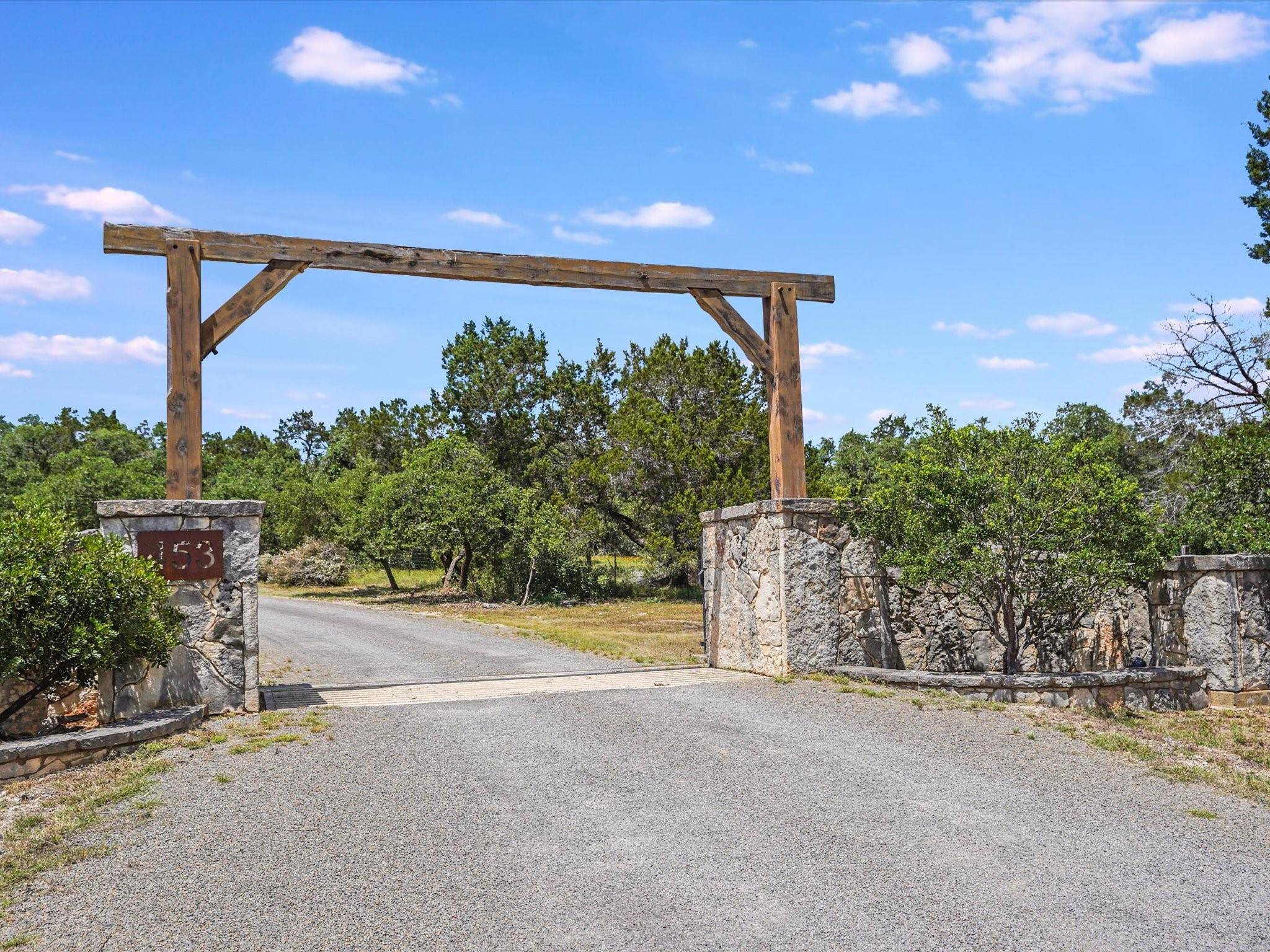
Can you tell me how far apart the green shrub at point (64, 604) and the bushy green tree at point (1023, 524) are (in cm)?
654

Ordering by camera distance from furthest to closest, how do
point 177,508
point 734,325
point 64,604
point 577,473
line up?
point 577,473 < point 734,325 < point 177,508 < point 64,604

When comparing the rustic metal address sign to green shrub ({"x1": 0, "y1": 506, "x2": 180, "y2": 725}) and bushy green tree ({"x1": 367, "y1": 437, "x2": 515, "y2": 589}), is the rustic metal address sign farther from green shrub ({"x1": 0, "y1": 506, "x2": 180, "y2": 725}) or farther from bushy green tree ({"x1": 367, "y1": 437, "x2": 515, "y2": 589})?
bushy green tree ({"x1": 367, "y1": 437, "x2": 515, "y2": 589})

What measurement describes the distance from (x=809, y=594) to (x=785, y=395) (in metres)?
2.12

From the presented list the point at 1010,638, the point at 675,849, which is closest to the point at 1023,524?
the point at 1010,638

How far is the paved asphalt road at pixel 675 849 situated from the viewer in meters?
3.79

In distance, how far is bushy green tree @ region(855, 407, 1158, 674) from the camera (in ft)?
29.4

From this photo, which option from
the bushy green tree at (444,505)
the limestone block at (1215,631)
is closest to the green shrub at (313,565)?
the bushy green tree at (444,505)

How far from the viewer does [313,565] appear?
35.3 m

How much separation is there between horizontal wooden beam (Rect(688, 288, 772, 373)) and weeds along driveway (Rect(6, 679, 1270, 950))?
A: 4569 mm

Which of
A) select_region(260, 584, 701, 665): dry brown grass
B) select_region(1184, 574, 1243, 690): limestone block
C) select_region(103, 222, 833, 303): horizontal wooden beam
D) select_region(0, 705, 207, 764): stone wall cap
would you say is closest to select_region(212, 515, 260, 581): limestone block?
select_region(0, 705, 207, 764): stone wall cap

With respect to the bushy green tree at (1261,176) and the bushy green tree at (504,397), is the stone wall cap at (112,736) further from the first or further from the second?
the bushy green tree at (504,397)

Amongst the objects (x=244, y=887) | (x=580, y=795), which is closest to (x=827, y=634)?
(x=580, y=795)

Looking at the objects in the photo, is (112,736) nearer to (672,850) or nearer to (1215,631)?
(672,850)

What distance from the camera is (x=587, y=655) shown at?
44.2ft
